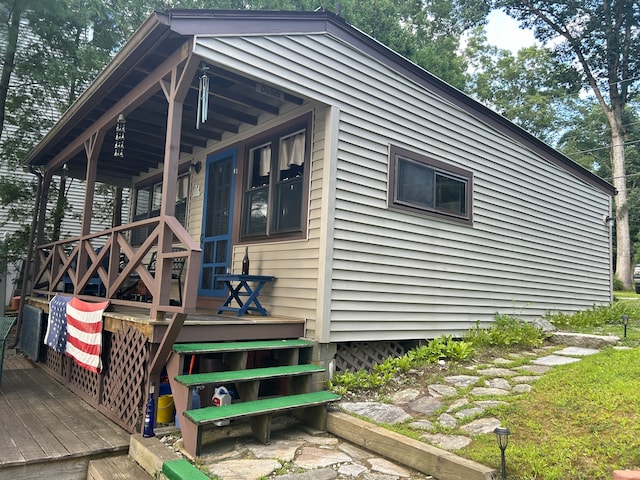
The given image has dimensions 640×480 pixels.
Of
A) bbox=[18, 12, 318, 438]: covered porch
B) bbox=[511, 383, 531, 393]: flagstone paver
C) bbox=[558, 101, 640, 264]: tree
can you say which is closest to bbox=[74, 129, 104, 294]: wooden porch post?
bbox=[18, 12, 318, 438]: covered porch

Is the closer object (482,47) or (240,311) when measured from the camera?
(240,311)

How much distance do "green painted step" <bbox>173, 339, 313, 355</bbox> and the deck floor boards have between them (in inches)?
34.1

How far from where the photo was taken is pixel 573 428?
10.6ft

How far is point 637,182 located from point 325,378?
30.1 meters

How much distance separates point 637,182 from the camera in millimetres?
27688

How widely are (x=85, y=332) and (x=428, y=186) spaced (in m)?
4.31

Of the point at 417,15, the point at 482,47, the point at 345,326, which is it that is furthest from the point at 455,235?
the point at 482,47

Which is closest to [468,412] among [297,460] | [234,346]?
[297,460]

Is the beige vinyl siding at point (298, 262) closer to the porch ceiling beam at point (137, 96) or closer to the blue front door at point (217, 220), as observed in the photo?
the blue front door at point (217, 220)

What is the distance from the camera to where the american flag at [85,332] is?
4.58 m

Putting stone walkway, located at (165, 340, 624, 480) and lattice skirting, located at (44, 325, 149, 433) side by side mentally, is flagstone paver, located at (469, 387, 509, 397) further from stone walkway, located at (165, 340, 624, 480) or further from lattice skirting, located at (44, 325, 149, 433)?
lattice skirting, located at (44, 325, 149, 433)

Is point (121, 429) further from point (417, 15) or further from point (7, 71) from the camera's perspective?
point (417, 15)

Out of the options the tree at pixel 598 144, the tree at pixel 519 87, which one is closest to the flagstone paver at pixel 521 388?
the tree at pixel 519 87

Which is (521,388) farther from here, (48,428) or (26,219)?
(26,219)
